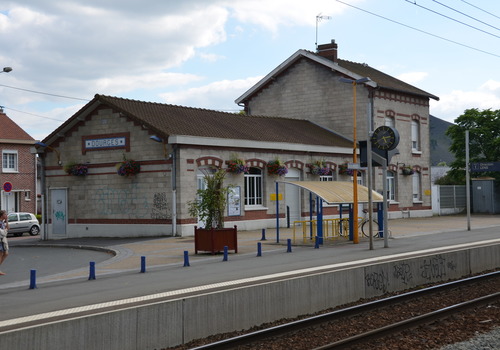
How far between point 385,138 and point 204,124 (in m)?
11.6

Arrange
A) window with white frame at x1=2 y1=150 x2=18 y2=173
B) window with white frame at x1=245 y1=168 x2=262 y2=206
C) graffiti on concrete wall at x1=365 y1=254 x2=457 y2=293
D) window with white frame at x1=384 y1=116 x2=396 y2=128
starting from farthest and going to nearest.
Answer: window with white frame at x1=2 y1=150 x2=18 y2=173, window with white frame at x1=384 y1=116 x2=396 y2=128, window with white frame at x1=245 y1=168 x2=262 y2=206, graffiti on concrete wall at x1=365 y1=254 x2=457 y2=293

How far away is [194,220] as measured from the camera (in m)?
27.3

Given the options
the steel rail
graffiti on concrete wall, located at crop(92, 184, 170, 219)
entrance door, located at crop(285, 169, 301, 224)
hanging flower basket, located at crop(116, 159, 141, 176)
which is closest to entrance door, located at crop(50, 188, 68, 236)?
graffiti on concrete wall, located at crop(92, 184, 170, 219)

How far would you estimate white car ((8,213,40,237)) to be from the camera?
119 ft

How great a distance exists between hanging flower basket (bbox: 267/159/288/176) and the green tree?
21.0m

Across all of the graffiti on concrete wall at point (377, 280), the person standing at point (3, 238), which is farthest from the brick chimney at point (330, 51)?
the graffiti on concrete wall at point (377, 280)

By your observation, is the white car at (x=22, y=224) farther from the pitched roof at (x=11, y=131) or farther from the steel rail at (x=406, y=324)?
the steel rail at (x=406, y=324)

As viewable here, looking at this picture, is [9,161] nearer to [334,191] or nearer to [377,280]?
[334,191]

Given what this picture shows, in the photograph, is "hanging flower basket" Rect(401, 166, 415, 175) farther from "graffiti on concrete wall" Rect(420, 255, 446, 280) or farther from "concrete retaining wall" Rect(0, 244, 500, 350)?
"concrete retaining wall" Rect(0, 244, 500, 350)

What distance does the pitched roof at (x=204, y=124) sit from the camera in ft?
93.7

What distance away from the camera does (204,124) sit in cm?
3106

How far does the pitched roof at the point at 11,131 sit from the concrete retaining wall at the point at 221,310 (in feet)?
124

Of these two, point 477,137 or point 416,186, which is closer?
point 416,186

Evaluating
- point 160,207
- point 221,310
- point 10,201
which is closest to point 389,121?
point 160,207
